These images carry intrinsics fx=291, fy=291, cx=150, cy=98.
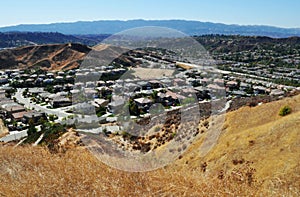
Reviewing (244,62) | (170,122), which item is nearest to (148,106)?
(170,122)

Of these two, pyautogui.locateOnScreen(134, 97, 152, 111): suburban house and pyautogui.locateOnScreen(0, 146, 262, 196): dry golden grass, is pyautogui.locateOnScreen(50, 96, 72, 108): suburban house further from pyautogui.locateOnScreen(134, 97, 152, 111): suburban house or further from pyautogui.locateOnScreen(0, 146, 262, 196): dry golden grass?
pyautogui.locateOnScreen(0, 146, 262, 196): dry golden grass

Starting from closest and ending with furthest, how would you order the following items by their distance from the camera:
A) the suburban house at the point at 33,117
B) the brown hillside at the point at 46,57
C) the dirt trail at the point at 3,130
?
the dirt trail at the point at 3,130
the suburban house at the point at 33,117
the brown hillside at the point at 46,57

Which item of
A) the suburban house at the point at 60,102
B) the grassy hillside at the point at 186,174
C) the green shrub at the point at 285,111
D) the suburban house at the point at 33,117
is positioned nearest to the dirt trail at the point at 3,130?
the suburban house at the point at 33,117

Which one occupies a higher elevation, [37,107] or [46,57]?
[46,57]

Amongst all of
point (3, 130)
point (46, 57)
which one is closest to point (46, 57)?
point (46, 57)

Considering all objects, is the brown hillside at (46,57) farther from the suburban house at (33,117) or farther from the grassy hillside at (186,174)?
the grassy hillside at (186,174)

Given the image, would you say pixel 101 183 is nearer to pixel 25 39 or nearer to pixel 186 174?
pixel 186 174

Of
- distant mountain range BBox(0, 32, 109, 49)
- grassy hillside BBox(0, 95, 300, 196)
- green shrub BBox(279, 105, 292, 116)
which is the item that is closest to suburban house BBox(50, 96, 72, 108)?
grassy hillside BBox(0, 95, 300, 196)

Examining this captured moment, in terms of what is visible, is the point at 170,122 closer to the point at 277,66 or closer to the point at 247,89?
the point at 247,89
